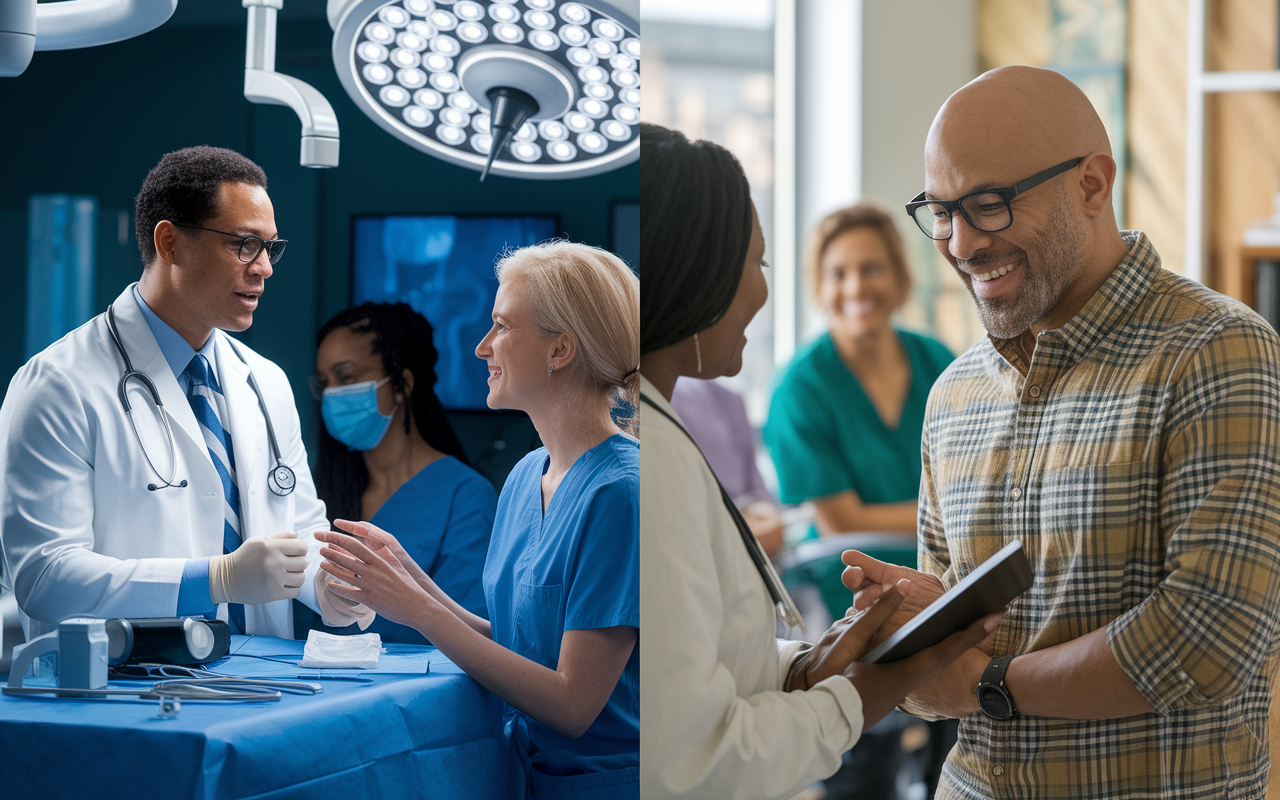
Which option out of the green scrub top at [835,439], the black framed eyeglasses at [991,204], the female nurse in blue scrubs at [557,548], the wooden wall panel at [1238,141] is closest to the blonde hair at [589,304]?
the female nurse in blue scrubs at [557,548]

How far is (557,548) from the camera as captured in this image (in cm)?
87

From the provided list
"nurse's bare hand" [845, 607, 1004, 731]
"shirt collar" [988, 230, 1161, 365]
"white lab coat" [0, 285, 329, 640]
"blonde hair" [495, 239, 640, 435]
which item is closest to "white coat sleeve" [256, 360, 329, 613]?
"white lab coat" [0, 285, 329, 640]

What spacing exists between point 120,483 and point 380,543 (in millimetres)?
215

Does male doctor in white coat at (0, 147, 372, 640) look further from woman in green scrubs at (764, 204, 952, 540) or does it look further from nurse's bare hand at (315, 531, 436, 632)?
woman in green scrubs at (764, 204, 952, 540)

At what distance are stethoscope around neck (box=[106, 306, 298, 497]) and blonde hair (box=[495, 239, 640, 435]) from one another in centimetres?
23

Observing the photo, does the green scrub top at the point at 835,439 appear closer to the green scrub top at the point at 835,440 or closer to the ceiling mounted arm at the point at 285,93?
the green scrub top at the point at 835,440

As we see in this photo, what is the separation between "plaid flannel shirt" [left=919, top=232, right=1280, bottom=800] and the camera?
94 centimetres

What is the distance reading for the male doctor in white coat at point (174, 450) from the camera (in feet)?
2.82

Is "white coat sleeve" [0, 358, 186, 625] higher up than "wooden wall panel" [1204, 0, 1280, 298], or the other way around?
"wooden wall panel" [1204, 0, 1280, 298]

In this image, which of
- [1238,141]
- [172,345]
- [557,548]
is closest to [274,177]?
[172,345]

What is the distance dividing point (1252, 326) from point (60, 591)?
3.69ft

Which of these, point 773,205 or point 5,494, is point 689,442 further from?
point 773,205

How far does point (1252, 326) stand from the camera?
1.03 metres

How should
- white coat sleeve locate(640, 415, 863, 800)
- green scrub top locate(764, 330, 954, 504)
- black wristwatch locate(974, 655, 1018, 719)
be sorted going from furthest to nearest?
1. green scrub top locate(764, 330, 954, 504)
2. black wristwatch locate(974, 655, 1018, 719)
3. white coat sleeve locate(640, 415, 863, 800)
